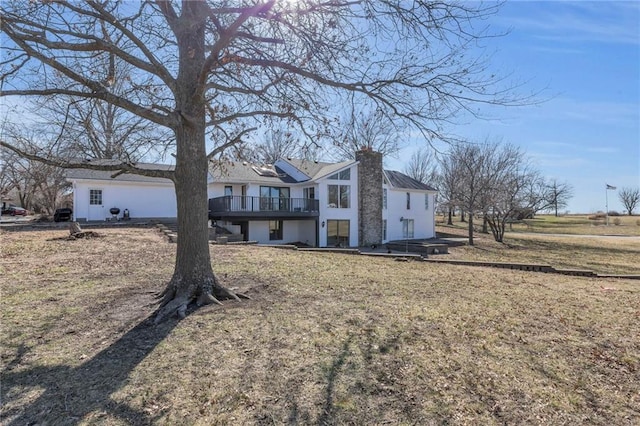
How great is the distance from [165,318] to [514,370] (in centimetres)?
404

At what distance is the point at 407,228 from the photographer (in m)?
29.2

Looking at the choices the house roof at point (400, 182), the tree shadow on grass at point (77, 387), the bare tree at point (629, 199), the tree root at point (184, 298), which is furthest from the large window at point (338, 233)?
the bare tree at point (629, 199)

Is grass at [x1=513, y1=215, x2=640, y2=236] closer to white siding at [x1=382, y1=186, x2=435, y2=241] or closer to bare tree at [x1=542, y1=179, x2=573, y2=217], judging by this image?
bare tree at [x1=542, y1=179, x2=573, y2=217]

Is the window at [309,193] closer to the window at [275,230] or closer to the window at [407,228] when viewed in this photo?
the window at [275,230]

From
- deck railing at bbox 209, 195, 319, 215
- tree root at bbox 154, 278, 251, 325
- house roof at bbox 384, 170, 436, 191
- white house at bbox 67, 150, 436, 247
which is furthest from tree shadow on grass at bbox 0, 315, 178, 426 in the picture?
house roof at bbox 384, 170, 436, 191

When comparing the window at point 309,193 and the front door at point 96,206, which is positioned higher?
the window at point 309,193

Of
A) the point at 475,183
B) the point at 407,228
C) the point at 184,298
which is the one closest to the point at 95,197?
the point at 184,298

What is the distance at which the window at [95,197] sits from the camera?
68.6ft

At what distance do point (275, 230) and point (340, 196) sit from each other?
15.9 feet

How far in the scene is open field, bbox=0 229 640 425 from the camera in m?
2.83

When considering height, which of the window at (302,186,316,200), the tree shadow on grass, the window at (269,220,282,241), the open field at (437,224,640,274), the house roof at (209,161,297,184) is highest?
the house roof at (209,161,297,184)

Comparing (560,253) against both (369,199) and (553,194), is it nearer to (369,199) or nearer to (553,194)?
(553,194)

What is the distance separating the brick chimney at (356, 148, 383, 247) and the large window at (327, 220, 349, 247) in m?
0.97

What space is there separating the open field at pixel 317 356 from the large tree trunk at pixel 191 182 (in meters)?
0.49
